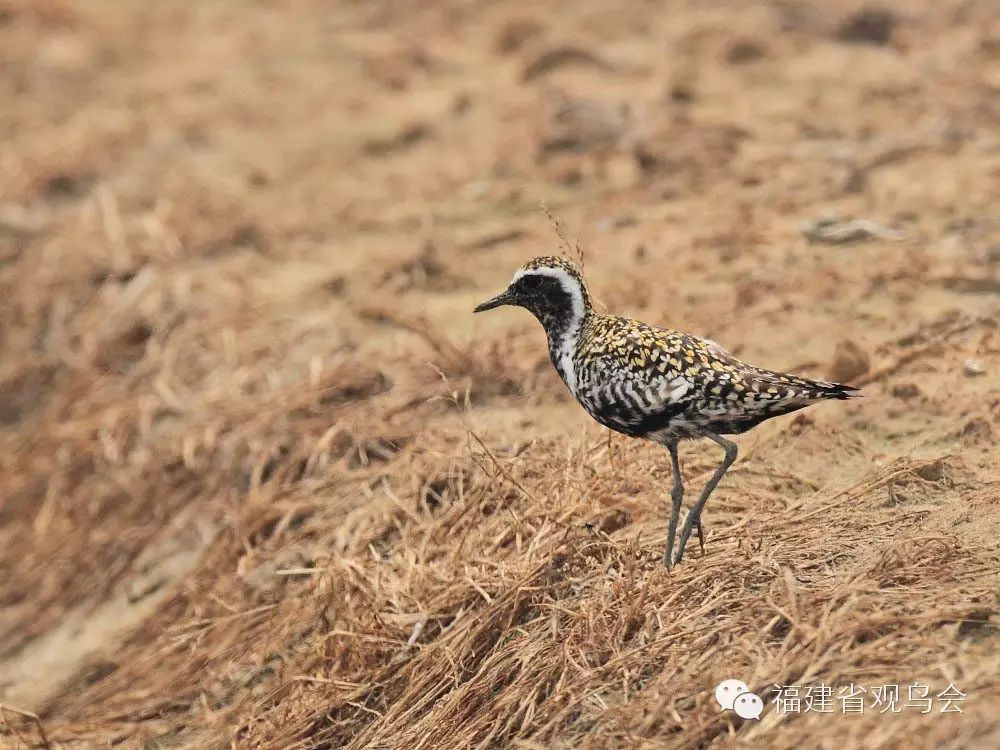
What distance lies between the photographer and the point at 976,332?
6844 millimetres

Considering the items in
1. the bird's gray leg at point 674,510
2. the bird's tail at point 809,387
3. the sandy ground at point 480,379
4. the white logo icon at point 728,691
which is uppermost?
the bird's tail at point 809,387

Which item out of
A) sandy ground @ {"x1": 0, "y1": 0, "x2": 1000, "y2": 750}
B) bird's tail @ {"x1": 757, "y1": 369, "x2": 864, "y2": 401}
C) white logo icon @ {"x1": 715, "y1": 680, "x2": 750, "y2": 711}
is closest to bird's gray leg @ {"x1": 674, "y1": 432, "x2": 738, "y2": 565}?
sandy ground @ {"x1": 0, "y1": 0, "x2": 1000, "y2": 750}

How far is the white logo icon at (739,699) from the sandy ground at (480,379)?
0.03 metres

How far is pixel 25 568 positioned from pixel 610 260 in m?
4.01

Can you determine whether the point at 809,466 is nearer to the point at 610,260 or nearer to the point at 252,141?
the point at 610,260

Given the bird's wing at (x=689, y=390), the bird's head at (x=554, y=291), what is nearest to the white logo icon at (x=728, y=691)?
the bird's wing at (x=689, y=390)

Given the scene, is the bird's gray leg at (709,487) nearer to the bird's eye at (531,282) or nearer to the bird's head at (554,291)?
the bird's head at (554,291)

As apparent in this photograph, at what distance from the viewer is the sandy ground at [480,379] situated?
5.01 metres

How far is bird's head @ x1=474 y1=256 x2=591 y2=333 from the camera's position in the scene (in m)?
5.45

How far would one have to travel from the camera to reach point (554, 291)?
18.0 feet

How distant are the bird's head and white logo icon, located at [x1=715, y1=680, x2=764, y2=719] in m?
1.60

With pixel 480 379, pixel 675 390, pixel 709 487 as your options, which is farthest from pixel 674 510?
pixel 480 379

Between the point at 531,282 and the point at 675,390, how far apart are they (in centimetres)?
85

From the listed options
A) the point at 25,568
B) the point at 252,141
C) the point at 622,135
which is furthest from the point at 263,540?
the point at 252,141
